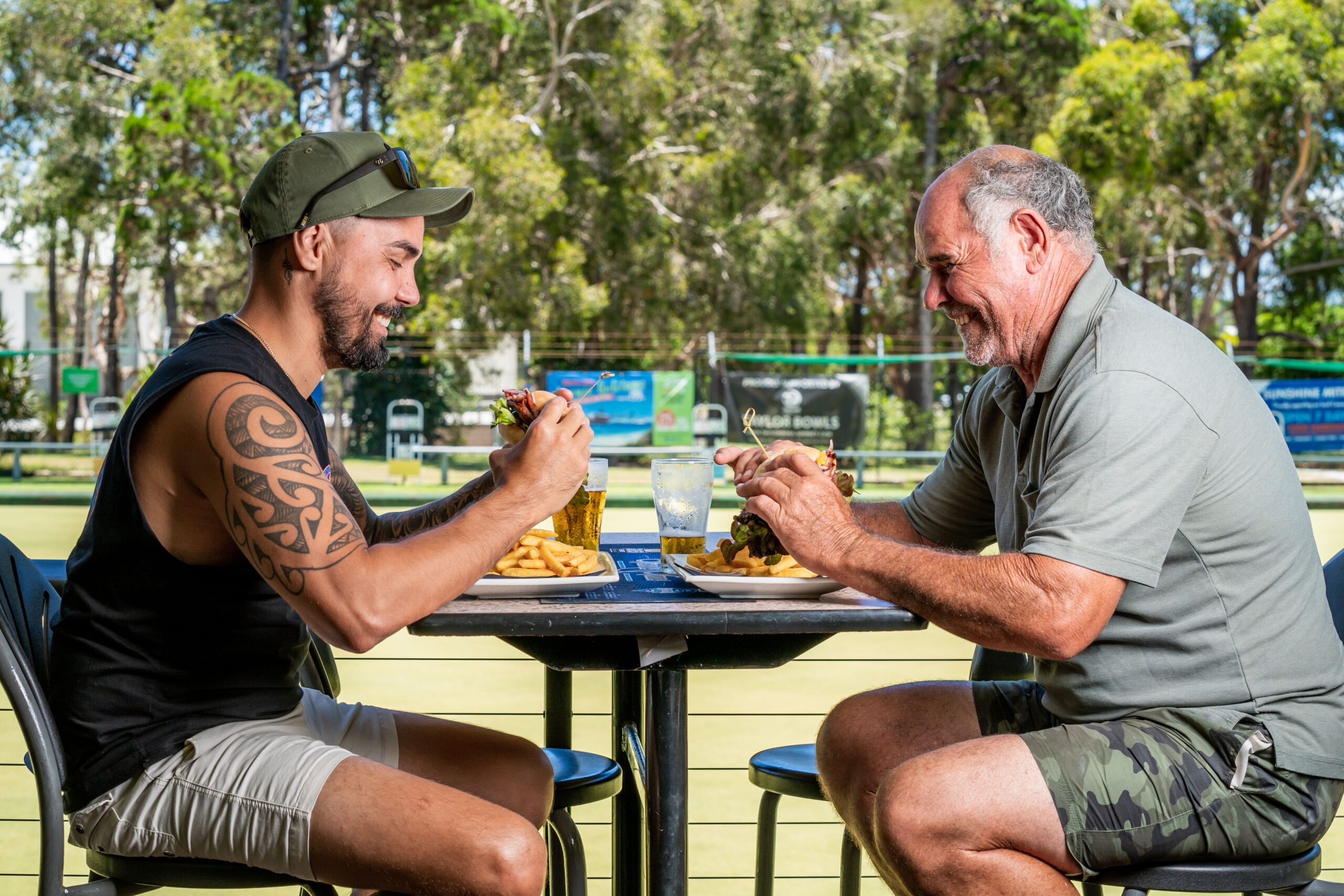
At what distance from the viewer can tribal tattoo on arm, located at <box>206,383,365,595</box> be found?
177 centimetres

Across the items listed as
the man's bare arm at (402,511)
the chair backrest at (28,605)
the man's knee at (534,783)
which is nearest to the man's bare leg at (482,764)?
the man's knee at (534,783)

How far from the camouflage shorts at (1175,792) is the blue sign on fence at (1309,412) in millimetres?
14047

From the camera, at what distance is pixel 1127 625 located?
2000mm

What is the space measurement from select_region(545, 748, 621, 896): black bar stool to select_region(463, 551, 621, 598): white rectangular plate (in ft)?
1.49

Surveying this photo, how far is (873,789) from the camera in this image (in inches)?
89.5

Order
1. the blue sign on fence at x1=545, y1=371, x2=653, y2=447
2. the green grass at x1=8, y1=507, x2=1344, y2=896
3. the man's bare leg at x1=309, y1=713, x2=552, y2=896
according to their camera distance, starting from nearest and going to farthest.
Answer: the man's bare leg at x1=309, y1=713, x2=552, y2=896 → the green grass at x1=8, y1=507, x2=1344, y2=896 → the blue sign on fence at x1=545, y1=371, x2=653, y2=447

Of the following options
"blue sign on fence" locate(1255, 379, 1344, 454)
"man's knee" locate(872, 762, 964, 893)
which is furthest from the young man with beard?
"blue sign on fence" locate(1255, 379, 1344, 454)

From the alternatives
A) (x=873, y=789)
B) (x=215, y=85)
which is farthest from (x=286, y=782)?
(x=215, y=85)

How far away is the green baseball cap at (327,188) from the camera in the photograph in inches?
80.9

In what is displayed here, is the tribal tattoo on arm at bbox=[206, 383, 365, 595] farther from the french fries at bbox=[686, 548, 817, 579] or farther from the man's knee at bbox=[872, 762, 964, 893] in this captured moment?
the man's knee at bbox=[872, 762, 964, 893]

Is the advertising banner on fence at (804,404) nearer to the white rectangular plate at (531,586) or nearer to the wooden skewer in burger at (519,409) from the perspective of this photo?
the wooden skewer in burger at (519,409)

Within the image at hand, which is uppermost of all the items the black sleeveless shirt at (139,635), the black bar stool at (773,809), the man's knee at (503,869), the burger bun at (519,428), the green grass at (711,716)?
the burger bun at (519,428)

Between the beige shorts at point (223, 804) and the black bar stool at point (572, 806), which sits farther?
the black bar stool at point (572, 806)

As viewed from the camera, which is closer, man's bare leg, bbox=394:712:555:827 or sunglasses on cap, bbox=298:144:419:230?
sunglasses on cap, bbox=298:144:419:230
